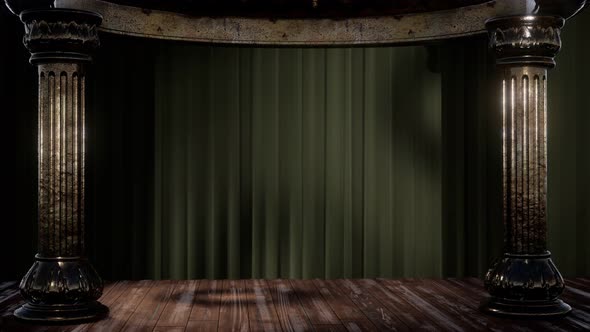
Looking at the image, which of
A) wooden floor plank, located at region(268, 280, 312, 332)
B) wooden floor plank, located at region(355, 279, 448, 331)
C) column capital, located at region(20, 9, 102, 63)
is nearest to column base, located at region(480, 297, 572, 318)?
wooden floor plank, located at region(355, 279, 448, 331)

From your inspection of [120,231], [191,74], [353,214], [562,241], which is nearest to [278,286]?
[353,214]

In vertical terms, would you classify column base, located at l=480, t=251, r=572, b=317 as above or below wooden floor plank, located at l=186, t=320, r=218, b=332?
above

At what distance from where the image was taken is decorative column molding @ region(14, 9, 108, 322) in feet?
15.1

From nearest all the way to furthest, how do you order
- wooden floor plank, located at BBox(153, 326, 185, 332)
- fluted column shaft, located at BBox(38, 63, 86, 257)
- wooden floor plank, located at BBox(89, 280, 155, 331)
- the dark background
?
1. wooden floor plank, located at BBox(153, 326, 185, 332)
2. wooden floor plank, located at BBox(89, 280, 155, 331)
3. fluted column shaft, located at BBox(38, 63, 86, 257)
4. the dark background

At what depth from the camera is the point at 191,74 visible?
6.54 meters

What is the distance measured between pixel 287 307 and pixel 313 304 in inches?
8.7

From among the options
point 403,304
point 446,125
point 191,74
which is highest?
point 191,74

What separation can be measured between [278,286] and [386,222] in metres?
1.16

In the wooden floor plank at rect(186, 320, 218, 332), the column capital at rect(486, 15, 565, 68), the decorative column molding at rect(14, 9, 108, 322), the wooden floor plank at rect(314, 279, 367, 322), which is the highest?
the column capital at rect(486, 15, 565, 68)

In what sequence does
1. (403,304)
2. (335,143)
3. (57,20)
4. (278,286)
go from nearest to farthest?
(57,20) < (403,304) < (278,286) < (335,143)

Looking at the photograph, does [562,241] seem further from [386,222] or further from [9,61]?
[9,61]

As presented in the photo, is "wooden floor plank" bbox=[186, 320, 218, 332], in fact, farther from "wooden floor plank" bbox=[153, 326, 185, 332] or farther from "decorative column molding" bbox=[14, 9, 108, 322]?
"decorative column molding" bbox=[14, 9, 108, 322]

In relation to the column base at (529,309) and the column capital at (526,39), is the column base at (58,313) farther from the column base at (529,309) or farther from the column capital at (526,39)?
the column capital at (526,39)

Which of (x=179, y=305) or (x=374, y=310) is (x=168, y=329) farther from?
(x=374, y=310)
